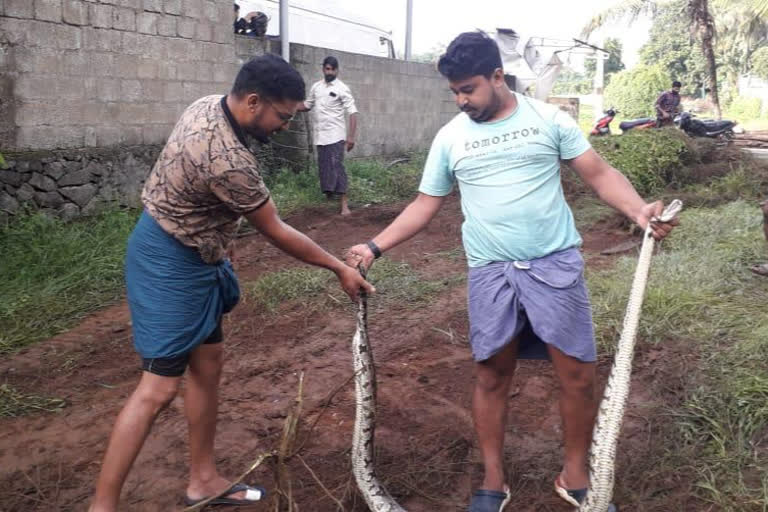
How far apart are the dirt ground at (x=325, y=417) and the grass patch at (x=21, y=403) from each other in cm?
7

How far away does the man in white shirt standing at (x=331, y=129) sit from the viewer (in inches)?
347

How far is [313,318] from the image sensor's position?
5.08 meters

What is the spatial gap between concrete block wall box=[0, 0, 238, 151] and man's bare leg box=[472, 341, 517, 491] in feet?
17.6

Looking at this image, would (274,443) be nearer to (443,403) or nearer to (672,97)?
(443,403)

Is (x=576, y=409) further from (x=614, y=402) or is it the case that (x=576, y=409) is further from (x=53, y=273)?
(x=53, y=273)

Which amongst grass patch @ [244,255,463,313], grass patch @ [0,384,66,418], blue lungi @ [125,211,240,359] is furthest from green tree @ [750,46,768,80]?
blue lungi @ [125,211,240,359]

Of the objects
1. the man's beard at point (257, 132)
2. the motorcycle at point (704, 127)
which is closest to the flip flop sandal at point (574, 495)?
the man's beard at point (257, 132)

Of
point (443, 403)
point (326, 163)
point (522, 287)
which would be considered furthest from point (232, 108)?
point (326, 163)

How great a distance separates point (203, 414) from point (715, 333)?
2.90 meters

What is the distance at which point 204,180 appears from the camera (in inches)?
93.6

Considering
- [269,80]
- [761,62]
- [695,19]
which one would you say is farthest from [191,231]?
[761,62]

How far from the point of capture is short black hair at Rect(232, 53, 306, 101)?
7.93ft

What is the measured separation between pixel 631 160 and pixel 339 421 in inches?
302

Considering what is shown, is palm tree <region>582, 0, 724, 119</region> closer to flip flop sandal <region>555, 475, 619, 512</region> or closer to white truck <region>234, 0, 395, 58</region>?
white truck <region>234, 0, 395, 58</region>
